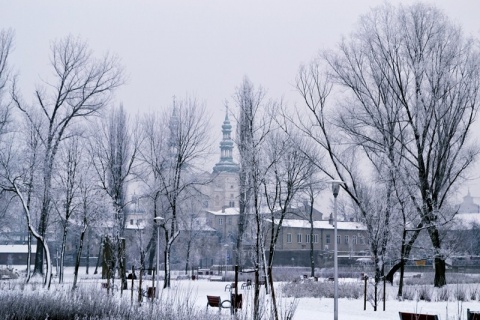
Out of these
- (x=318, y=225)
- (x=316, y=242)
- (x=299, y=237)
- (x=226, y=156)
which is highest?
(x=226, y=156)

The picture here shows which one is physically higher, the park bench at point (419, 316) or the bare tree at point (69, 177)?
the bare tree at point (69, 177)

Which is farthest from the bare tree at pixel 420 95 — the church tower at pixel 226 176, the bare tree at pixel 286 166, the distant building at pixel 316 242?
the church tower at pixel 226 176

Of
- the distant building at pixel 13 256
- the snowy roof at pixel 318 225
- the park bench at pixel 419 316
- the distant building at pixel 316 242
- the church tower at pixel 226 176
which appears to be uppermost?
the church tower at pixel 226 176

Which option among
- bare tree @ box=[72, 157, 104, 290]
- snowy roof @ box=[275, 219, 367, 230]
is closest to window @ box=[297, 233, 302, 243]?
snowy roof @ box=[275, 219, 367, 230]

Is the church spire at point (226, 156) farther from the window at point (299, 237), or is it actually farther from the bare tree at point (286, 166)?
the bare tree at point (286, 166)

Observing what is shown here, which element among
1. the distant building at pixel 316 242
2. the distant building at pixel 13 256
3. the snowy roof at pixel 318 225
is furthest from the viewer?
the snowy roof at pixel 318 225

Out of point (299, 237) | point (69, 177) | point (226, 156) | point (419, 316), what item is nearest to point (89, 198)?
point (69, 177)

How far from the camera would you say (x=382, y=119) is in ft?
91.7

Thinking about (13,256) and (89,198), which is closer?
(89,198)

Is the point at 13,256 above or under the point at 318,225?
under

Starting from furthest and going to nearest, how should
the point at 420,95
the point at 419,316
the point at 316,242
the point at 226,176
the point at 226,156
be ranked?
the point at 226,156
the point at 226,176
the point at 316,242
the point at 420,95
the point at 419,316

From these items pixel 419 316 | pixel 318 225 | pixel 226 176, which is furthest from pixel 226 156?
pixel 419 316

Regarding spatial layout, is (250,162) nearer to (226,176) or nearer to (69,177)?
(69,177)

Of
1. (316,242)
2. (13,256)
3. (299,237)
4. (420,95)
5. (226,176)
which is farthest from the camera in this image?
(226,176)
